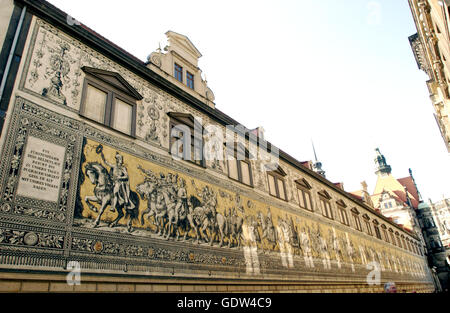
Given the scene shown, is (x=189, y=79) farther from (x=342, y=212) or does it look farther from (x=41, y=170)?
(x=342, y=212)

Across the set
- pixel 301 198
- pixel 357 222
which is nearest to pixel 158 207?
pixel 301 198

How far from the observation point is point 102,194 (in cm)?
588

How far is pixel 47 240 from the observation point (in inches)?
189

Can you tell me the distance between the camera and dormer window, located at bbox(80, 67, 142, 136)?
671 centimetres

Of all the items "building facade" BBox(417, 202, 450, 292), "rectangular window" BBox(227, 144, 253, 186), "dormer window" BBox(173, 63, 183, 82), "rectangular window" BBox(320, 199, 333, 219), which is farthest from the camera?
"building facade" BBox(417, 202, 450, 292)

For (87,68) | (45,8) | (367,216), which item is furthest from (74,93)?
(367,216)

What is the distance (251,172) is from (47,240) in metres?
7.72

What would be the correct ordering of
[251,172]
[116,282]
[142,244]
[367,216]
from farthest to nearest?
[367,216], [251,172], [142,244], [116,282]

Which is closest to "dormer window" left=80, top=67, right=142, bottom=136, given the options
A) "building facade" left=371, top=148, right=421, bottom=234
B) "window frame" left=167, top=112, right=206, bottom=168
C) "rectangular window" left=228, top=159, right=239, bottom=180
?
"window frame" left=167, top=112, right=206, bottom=168

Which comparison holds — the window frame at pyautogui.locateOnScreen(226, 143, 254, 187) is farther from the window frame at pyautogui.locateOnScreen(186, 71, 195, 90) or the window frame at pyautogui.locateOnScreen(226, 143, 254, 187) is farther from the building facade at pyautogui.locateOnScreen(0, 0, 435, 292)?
the window frame at pyautogui.locateOnScreen(186, 71, 195, 90)

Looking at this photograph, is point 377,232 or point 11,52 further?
point 377,232

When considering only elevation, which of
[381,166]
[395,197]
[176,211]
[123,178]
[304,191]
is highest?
[381,166]

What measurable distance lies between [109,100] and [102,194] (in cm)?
244
